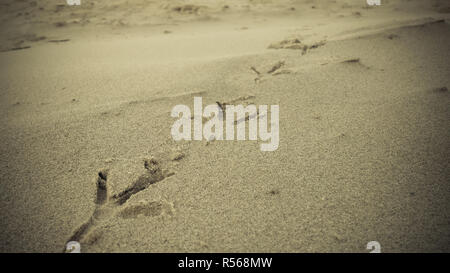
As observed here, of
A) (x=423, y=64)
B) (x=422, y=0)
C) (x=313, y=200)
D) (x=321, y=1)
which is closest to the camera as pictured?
(x=313, y=200)

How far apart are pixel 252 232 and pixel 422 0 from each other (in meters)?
4.50

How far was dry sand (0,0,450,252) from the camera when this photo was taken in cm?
87

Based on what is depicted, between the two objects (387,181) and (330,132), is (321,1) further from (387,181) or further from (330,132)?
(387,181)

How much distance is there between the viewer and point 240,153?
115cm

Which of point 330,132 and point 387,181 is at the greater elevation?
point 330,132

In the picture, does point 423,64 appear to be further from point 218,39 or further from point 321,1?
point 321,1

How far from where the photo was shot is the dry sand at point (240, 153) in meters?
0.87

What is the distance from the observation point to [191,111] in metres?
1.40

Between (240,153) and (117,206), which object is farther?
(240,153)

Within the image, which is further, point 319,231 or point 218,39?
point 218,39

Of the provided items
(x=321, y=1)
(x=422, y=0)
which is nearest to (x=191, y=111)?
(x=321, y=1)

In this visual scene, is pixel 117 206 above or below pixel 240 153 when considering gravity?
below

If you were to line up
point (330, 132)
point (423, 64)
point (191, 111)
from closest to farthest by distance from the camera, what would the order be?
point (330, 132)
point (191, 111)
point (423, 64)
